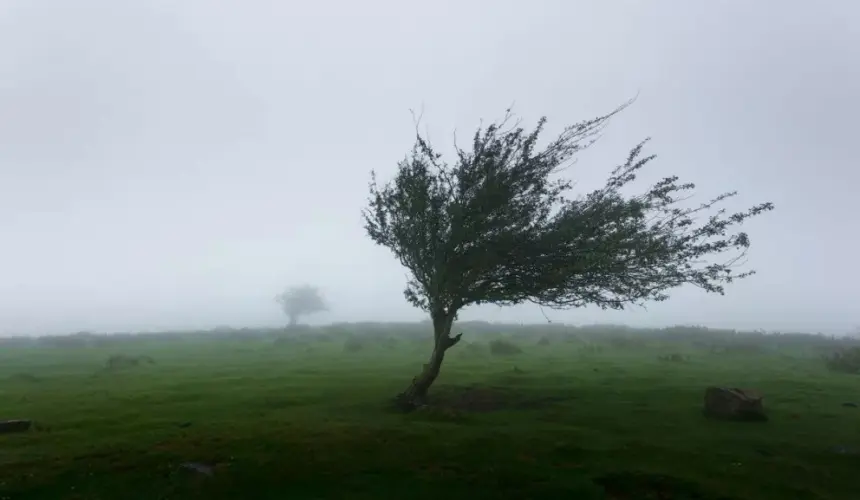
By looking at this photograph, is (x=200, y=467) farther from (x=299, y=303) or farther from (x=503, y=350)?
(x=299, y=303)

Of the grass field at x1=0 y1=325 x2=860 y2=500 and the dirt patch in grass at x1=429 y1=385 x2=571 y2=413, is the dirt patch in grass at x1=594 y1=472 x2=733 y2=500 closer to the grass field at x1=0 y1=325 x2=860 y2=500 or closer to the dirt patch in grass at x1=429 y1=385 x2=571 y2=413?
the grass field at x1=0 y1=325 x2=860 y2=500

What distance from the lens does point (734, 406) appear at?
28469mm

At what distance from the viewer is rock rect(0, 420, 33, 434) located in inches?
999

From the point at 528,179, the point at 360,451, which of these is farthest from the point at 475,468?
the point at 528,179

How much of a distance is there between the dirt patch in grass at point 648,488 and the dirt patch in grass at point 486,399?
39.6ft

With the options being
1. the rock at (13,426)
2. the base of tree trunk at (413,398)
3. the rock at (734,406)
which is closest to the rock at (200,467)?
the rock at (13,426)

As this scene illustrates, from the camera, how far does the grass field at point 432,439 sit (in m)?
18.8

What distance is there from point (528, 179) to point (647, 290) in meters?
9.59

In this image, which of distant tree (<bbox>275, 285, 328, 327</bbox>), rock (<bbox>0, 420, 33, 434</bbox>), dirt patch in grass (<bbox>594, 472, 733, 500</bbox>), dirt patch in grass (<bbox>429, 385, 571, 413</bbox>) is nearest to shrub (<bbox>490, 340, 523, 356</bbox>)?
dirt patch in grass (<bbox>429, 385, 571, 413</bbox>)

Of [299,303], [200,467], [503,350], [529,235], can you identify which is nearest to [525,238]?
[529,235]

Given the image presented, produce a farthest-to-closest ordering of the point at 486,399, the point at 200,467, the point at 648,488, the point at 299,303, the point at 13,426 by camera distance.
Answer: the point at 299,303
the point at 486,399
the point at 13,426
the point at 200,467
the point at 648,488

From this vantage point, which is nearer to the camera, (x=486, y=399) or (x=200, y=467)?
(x=200, y=467)

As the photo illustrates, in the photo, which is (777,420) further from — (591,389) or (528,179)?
(528,179)

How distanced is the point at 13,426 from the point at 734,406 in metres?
34.7
